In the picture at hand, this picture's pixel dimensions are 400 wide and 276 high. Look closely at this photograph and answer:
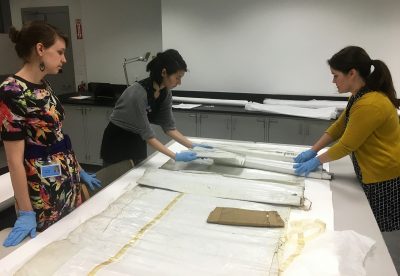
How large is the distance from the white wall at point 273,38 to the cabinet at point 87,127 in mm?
1034

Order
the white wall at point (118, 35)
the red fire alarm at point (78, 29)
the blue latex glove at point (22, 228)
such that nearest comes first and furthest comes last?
the blue latex glove at point (22, 228)
the white wall at point (118, 35)
the red fire alarm at point (78, 29)

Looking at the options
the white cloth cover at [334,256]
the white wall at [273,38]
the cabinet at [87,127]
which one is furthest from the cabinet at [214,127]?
the white cloth cover at [334,256]

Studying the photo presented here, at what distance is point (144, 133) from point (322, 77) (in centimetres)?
235

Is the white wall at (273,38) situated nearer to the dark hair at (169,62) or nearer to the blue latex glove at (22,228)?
the dark hair at (169,62)

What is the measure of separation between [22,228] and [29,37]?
0.70m

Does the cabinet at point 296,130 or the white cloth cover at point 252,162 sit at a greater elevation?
the white cloth cover at point 252,162

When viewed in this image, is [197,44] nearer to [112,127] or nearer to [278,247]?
[112,127]

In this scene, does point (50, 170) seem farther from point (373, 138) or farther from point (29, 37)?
point (373, 138)

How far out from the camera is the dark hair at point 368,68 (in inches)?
64.2

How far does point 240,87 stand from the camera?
3.82 m

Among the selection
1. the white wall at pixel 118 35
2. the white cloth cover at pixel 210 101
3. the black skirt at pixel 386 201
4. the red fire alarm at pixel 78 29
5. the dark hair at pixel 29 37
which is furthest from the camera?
the red fire alarm at pixel 78 29

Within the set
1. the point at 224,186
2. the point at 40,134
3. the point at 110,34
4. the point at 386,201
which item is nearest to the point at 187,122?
the point at 110,34

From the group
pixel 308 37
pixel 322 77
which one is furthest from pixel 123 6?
pixel 322 77

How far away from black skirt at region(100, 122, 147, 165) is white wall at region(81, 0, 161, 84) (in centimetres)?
238
